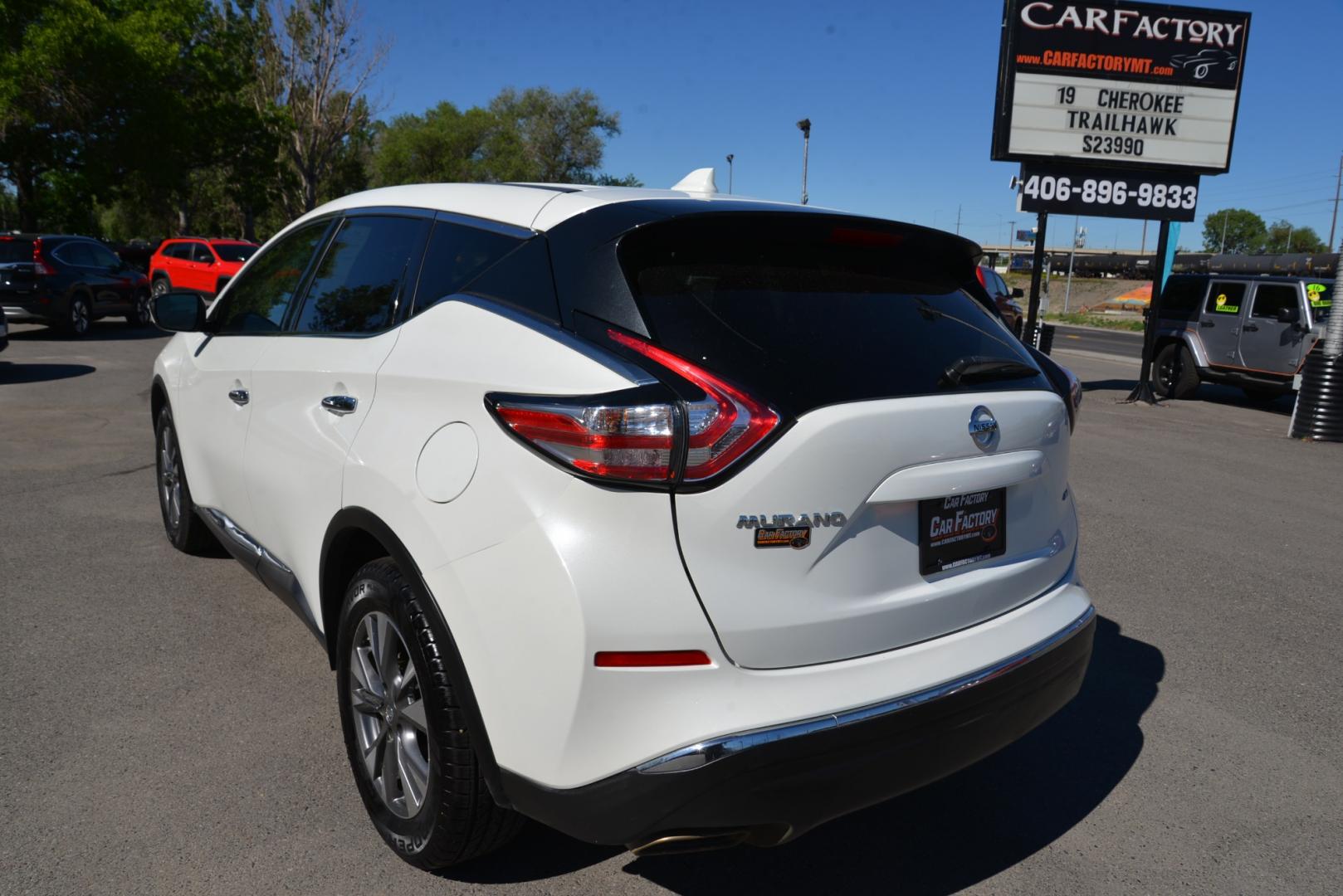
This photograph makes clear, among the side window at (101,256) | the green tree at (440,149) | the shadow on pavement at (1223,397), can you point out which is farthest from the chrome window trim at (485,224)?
the green tree at (440,149)

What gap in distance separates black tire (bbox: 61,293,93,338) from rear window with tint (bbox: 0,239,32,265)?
0.89 meters

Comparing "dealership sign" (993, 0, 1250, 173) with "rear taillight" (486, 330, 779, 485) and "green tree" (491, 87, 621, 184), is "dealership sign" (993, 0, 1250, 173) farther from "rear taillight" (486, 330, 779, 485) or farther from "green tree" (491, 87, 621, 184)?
"green tree" (491, 87, 621, 184)

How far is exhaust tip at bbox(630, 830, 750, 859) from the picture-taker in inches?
82.5

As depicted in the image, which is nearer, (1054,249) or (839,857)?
(839,857)

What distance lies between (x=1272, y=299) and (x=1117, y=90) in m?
3.70

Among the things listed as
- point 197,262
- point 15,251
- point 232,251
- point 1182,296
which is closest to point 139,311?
point 15,251

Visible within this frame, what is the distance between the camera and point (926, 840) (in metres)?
2.88

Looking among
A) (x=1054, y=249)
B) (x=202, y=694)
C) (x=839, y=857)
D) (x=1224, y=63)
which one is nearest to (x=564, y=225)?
(x=839, y=857)

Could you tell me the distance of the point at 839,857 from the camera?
9.12ft

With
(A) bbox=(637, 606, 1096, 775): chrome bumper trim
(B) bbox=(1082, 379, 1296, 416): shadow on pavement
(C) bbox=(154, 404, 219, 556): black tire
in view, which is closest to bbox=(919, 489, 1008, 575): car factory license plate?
(A) bbox=(637, 606, 1096, 775): chrome bumper trim

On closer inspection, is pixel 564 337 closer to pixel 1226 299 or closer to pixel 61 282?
pixel 1226 299

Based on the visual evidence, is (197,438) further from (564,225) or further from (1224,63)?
(1224,63)

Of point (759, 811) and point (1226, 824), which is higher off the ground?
point (759, 811)

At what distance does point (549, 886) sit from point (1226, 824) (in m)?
2.06
